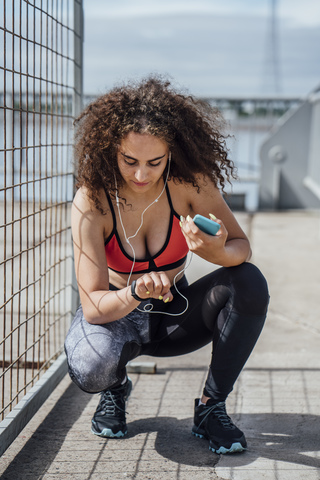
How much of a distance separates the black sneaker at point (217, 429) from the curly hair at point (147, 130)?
0.81 meters

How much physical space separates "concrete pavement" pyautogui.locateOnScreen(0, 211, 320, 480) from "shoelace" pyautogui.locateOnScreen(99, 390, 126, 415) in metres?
0.10

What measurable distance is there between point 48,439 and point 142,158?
1.03 metres

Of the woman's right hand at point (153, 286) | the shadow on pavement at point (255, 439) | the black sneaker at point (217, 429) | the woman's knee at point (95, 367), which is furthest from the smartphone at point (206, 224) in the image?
the shadow on pavement at point (255, 439)

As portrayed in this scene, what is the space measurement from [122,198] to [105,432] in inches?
32.6

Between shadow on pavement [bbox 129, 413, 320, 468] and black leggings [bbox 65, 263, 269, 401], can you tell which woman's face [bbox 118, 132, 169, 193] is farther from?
shadow on pavement [bbox 129, 413, 320, 468]

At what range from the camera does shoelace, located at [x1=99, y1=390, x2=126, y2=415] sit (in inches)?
81.7

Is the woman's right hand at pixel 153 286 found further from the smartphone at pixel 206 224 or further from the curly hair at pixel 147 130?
the curly hair at pixel 147 130

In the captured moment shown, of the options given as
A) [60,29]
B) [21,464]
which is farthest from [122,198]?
[21,464]

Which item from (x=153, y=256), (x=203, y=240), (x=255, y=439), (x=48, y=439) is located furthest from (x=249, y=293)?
(x=48, y=439)

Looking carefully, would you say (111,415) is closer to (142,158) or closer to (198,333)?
(198,333)

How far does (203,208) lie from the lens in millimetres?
2150

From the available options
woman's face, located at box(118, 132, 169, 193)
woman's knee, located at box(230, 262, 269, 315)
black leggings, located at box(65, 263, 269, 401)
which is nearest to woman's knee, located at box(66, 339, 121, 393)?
black leggings, located at box(65, 263, 269, 401)

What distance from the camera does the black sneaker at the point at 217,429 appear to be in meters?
1.92

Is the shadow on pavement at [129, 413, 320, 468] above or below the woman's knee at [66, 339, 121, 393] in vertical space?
below
